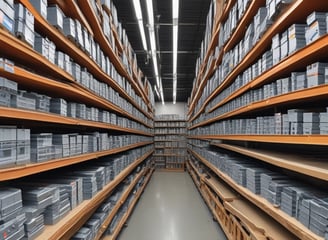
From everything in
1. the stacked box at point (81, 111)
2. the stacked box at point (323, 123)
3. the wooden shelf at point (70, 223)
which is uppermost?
the stacked box at point (81, 111)

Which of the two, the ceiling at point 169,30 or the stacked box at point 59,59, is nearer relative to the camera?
the stacked box at point 59,59

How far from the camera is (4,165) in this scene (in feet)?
4.02

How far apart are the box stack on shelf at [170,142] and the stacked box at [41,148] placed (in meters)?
9.97

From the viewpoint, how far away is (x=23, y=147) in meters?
1.41

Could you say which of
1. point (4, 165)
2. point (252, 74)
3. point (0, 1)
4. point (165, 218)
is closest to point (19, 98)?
point (4, 165)

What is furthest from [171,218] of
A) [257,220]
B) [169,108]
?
[169,108]

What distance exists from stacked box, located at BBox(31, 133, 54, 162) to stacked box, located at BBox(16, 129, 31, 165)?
3.0 inches

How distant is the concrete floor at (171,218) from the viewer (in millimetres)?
3723

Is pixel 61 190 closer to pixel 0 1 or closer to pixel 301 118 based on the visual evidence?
pixel 0 1

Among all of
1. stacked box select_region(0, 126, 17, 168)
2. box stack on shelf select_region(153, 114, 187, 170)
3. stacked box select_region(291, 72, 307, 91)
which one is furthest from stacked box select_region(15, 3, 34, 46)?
box stack on shelf select_region(153, 114, 187, 170)

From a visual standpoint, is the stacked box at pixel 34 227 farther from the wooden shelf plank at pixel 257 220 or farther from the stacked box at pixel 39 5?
the wooden shelf plank at pixel 257 220

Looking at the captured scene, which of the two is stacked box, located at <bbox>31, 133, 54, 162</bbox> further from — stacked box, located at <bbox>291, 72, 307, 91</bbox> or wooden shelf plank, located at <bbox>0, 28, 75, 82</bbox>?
stacked box, located at <bbox>291, 72, 307, 91</bbox>

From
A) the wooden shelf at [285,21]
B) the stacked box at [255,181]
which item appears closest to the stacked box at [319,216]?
the stacked box at [255,181]

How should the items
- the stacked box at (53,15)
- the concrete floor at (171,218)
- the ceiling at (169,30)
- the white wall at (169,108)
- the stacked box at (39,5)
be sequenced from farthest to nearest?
the white wall at (169,108), the ceiling at (169,30), the concrete floor at (171,218), the stacked box at (53,15), the stacked box at (39,5)
